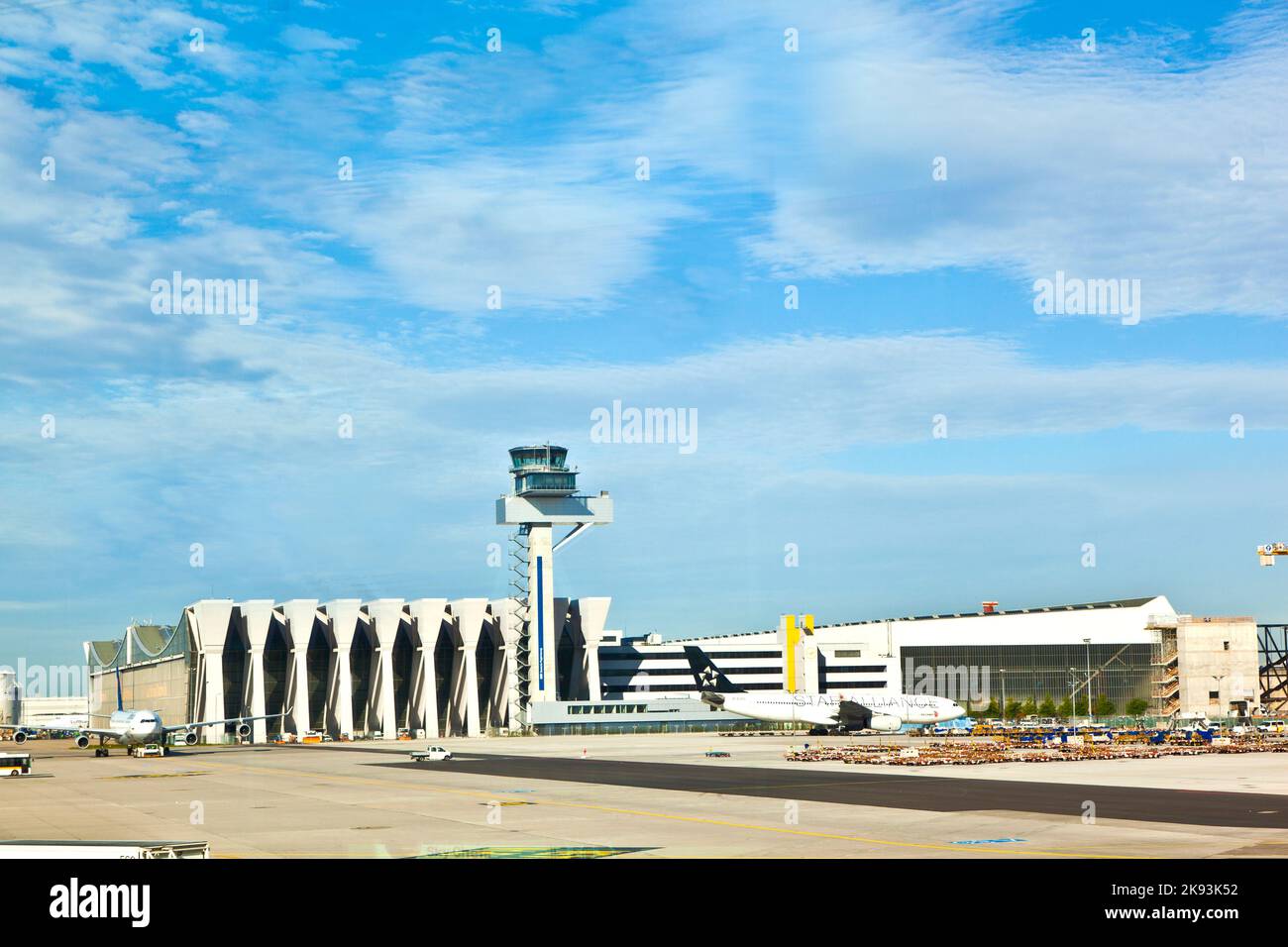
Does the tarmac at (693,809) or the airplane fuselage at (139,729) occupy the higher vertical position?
the tarmac at (693,809)

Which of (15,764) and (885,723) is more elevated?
(15,764)

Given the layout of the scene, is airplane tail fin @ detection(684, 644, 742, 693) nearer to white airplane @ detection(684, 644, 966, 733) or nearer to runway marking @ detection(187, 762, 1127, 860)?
white airplane @ detection(684, 644, 966, 733)

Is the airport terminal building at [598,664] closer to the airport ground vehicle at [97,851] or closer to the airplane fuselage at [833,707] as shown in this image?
the airplane fuselage at [833,707]

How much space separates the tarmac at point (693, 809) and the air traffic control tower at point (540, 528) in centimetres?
8866

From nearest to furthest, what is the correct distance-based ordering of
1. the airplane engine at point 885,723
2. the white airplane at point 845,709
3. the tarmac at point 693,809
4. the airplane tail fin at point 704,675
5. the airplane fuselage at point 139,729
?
the tarmac at point 693,809, the airplane fuselage at point 139,729, the airplane engine at point 885,723, the white airplane at point 845,709, the airplane tail fin at point 704,675

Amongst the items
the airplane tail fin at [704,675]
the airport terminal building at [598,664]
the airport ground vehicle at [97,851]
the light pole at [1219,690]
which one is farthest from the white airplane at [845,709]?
the airport ground vehicle at [97,851]

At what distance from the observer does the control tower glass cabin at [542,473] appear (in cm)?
16938

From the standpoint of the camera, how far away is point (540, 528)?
167875 millimetres

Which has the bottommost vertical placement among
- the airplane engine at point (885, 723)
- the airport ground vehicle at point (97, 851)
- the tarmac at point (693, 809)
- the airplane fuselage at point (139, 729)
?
the airplane engine at point (885, 723)

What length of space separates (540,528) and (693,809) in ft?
418

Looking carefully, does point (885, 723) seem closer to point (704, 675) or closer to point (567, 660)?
point (704, 675)

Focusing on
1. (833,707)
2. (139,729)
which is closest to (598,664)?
(833,707)
